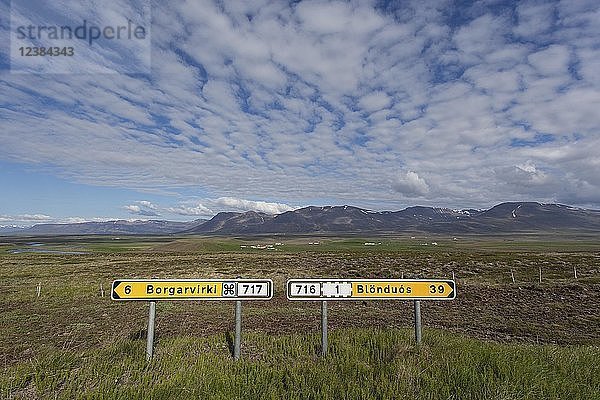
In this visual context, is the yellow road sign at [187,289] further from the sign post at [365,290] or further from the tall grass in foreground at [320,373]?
the tall grass in foreground at [320,373]

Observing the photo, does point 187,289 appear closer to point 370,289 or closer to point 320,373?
point 320,373

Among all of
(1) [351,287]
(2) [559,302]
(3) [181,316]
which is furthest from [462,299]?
(1) [351,287]

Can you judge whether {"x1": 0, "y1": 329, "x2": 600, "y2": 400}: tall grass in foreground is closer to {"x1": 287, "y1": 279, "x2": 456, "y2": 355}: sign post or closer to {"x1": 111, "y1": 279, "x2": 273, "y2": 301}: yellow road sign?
{"x1": 287, "y1": 279, "x2": 456, "y2": 355}: sign post

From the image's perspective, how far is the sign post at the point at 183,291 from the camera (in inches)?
234

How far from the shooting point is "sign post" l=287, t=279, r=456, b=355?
19.9 ft

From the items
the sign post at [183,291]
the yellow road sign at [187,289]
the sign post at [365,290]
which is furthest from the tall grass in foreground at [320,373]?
the yellow road sign at [187,289]

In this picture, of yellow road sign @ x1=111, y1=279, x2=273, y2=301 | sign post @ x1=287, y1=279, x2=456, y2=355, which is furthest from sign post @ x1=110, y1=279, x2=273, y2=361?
sign post @ x1=287, y1=279, x2=456, y2=355

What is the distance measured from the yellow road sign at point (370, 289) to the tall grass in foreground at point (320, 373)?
888 millimetres

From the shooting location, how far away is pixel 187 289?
6008mm

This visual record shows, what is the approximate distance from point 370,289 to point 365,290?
9 cm

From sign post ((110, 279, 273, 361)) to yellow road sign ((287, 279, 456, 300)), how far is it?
2.01 ft

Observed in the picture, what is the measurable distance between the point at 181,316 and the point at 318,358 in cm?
1166

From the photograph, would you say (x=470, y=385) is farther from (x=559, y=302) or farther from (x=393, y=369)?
(x=559, y=302)

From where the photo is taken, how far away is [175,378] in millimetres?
4984
